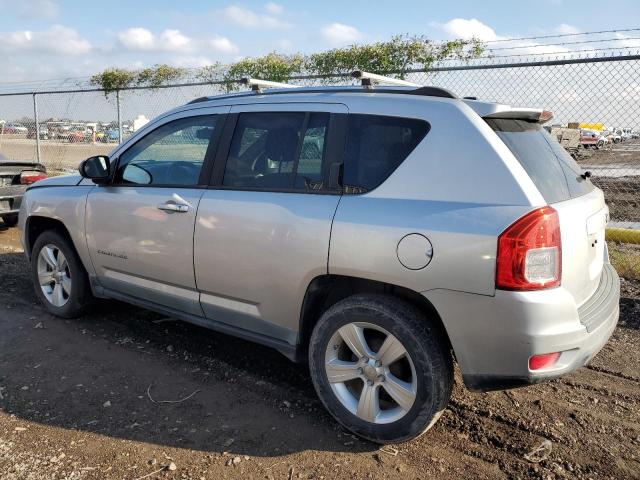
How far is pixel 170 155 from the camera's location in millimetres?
4059

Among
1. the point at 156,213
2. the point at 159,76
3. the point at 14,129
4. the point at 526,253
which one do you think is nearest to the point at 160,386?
the point at 156,213

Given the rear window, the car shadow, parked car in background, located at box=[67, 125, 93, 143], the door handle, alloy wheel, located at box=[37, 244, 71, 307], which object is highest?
the rear window

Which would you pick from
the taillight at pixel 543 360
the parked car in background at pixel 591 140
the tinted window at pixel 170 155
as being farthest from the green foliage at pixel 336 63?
the parked car in background at pixel 591 140

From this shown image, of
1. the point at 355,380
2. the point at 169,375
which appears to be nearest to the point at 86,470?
the point at 169,375

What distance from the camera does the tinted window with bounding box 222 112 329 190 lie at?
10.4ft

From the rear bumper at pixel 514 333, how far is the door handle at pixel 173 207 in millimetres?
1813

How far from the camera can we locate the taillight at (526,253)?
2410 millimetres

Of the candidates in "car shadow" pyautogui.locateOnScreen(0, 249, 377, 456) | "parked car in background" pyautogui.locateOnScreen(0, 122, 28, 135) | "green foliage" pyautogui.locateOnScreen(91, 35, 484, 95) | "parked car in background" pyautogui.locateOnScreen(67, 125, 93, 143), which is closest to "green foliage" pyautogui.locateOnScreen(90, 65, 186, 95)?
"green foliage" pyautogui.locateOnScreen(91, 35, 484, 95)

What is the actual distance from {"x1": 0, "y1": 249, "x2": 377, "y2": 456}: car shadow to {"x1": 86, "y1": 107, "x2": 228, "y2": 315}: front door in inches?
17.7

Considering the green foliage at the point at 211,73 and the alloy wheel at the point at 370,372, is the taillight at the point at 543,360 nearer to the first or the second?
the alloy wheel at the point at 370,372

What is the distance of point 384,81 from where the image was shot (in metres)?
3.50

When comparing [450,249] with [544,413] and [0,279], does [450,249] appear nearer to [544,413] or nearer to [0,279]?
[544,413]

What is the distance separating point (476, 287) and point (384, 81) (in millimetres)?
1659

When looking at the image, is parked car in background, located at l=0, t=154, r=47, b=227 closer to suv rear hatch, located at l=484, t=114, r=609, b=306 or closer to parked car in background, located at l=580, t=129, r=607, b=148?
suv rear hatch, located at l=484, t=114, r=609, b=306
